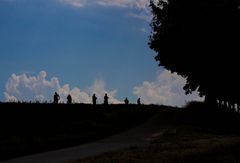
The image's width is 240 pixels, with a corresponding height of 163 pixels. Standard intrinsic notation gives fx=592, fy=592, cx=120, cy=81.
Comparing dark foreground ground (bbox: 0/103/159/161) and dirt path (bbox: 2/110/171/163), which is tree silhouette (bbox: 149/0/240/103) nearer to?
dirt path (bbox: 2/110/171/163)

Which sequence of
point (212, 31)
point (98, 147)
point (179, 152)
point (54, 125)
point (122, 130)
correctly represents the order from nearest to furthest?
point (179, 152), point (98, 147), point (212, 31), point (54, 125), point (122, 130)

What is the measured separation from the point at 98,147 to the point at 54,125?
32.1 feet

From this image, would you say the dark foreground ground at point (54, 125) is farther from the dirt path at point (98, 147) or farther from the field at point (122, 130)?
the dirt path at point (98, 147)

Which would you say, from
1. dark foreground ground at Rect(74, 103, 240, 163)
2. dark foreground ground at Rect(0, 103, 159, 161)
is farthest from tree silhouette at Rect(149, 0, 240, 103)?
dark foreground ground at Rect(0, 103, 159, 161)

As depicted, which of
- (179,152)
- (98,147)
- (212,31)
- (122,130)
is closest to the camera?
(179,152)

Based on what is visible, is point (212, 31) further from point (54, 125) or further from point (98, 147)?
point (54, 125)

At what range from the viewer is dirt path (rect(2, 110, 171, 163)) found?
2049 centimetres

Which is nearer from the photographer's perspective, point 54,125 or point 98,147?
point 98,147

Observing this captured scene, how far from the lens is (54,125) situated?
1352 inches

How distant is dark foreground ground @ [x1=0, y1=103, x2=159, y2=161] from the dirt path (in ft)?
3.15

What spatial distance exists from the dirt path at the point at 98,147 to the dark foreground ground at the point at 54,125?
3.15 ft

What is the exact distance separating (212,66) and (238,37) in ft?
15.3

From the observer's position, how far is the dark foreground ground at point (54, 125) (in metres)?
25.5

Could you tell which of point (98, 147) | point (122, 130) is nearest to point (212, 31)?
point (98, 147)
